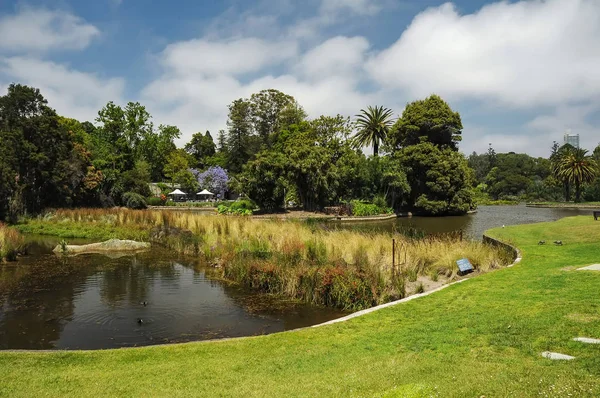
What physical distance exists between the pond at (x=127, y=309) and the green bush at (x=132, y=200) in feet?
95.0

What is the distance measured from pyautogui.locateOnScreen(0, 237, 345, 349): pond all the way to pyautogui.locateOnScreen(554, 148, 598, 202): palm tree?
211ft

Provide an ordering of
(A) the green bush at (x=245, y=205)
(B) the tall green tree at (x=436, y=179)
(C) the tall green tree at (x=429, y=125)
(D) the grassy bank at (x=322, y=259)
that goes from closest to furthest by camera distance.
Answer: (D) the grassy bank at (x=322, y=259)
(A) the green bush at (x=245, y=205)
(B) the tall green tree at (x=436, y=179)
(C) the tall green tree at (x=429, y=125)

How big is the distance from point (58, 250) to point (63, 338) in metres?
12.9

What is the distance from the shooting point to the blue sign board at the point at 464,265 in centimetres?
1309

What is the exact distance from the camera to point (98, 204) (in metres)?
42.6

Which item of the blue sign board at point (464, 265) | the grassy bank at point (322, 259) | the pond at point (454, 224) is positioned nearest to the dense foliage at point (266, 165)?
the pond at point (454, 224)

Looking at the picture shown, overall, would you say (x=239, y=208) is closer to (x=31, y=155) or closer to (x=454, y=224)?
(x=31, y=155)

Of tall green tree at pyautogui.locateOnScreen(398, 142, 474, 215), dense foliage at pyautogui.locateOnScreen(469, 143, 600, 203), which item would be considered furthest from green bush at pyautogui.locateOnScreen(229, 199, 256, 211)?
dense foliage at pyautogui.locateOnScreen(469, 143, 600, 203)

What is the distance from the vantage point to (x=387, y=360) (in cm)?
599

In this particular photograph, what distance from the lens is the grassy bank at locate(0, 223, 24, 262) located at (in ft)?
59.2

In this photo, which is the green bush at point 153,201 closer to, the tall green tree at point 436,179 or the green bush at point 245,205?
the green bush at point 245,205

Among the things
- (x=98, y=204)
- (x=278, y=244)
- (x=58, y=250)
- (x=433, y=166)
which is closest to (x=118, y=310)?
(x=278, y=244)

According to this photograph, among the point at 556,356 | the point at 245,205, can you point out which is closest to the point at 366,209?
the point at 245,205

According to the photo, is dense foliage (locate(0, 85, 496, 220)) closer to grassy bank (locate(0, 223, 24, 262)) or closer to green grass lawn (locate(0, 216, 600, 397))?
grassy bank (locate(0, 223, 24, 262))
